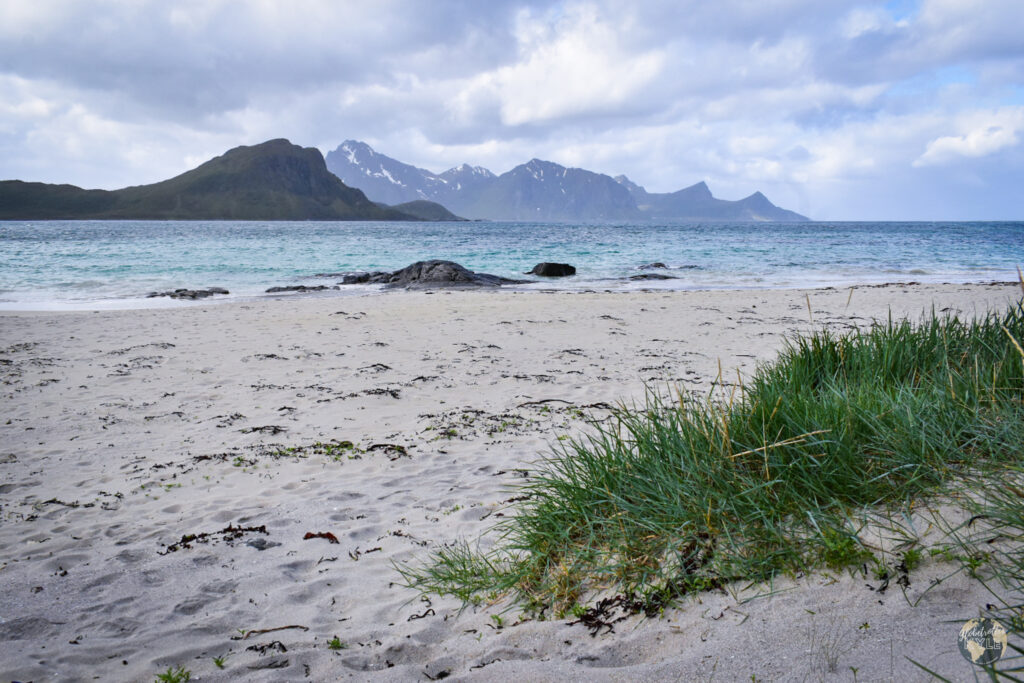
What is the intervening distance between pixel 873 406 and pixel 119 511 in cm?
496

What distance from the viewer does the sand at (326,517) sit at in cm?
197

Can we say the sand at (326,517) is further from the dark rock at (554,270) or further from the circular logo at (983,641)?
the dark rock at (554,270)

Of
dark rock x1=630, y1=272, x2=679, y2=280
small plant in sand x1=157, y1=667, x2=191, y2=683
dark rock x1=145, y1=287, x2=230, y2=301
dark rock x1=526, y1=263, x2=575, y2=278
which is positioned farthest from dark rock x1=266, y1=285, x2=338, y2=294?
small plant in sand x1=157, y1=667, x2=191, y2=683

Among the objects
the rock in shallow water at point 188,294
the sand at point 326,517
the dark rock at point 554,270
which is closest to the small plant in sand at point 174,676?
the sand at point 326,517

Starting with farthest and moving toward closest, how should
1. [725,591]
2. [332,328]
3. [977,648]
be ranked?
[332,328] < [725,591] < [977,648]

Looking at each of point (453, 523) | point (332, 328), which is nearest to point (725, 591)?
point (453, 523)

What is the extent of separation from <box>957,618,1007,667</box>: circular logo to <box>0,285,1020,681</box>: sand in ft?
0.15

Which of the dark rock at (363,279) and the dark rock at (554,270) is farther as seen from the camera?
the dark rock at (554,270)

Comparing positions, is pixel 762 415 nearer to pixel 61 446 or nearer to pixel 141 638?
pixel 141 638

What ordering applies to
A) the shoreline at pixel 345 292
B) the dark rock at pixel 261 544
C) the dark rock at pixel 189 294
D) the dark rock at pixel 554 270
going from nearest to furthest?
the dark rock at pixel 261 544
the shoreline at pixel 345 292
the dark rock at pixel 189 294
the dark rock at pixel 554 270

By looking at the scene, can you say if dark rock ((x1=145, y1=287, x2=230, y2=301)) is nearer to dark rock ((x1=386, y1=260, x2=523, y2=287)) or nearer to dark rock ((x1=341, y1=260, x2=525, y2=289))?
dark rock ((x1=341, y1=260, x2=525, y2=289))

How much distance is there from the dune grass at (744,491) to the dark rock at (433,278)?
19927 mm

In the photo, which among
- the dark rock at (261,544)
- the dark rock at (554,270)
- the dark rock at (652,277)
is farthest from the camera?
the dark rock at (554,270)

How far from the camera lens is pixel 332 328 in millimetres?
12484
